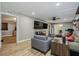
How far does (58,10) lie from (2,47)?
2.29 m

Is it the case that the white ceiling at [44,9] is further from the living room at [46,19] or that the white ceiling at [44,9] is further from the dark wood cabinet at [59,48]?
the dark wood cabinet at [59,48]

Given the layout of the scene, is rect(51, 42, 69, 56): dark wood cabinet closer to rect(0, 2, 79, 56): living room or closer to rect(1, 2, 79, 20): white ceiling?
rect(0, 2, 79, 56): living room

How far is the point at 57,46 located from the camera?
3.03 metres

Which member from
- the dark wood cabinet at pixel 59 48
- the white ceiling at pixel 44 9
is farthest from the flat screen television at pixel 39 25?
the dark wood cabinet at pixel 59 48

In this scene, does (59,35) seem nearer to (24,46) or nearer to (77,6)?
(77,6)

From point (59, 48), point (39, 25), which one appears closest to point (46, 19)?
point (39, 25)

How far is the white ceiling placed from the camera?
2.50 m

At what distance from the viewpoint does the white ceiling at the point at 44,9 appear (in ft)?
8.19

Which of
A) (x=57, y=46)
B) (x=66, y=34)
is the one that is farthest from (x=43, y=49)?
(x=66, y=34)

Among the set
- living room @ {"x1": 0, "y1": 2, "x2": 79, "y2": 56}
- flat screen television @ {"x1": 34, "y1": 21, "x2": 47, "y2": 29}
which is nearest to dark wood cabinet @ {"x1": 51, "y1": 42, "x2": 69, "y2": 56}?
living room @ {"x1": 0, "y1": 2, "x2": 79, "y2": 56}

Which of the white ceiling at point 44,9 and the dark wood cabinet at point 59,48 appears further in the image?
the dark wood cabinet at point 59,48

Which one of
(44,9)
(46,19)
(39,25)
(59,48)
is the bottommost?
(59,48)

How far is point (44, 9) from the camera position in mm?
2824

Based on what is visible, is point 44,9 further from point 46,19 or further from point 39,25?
point 39,25
